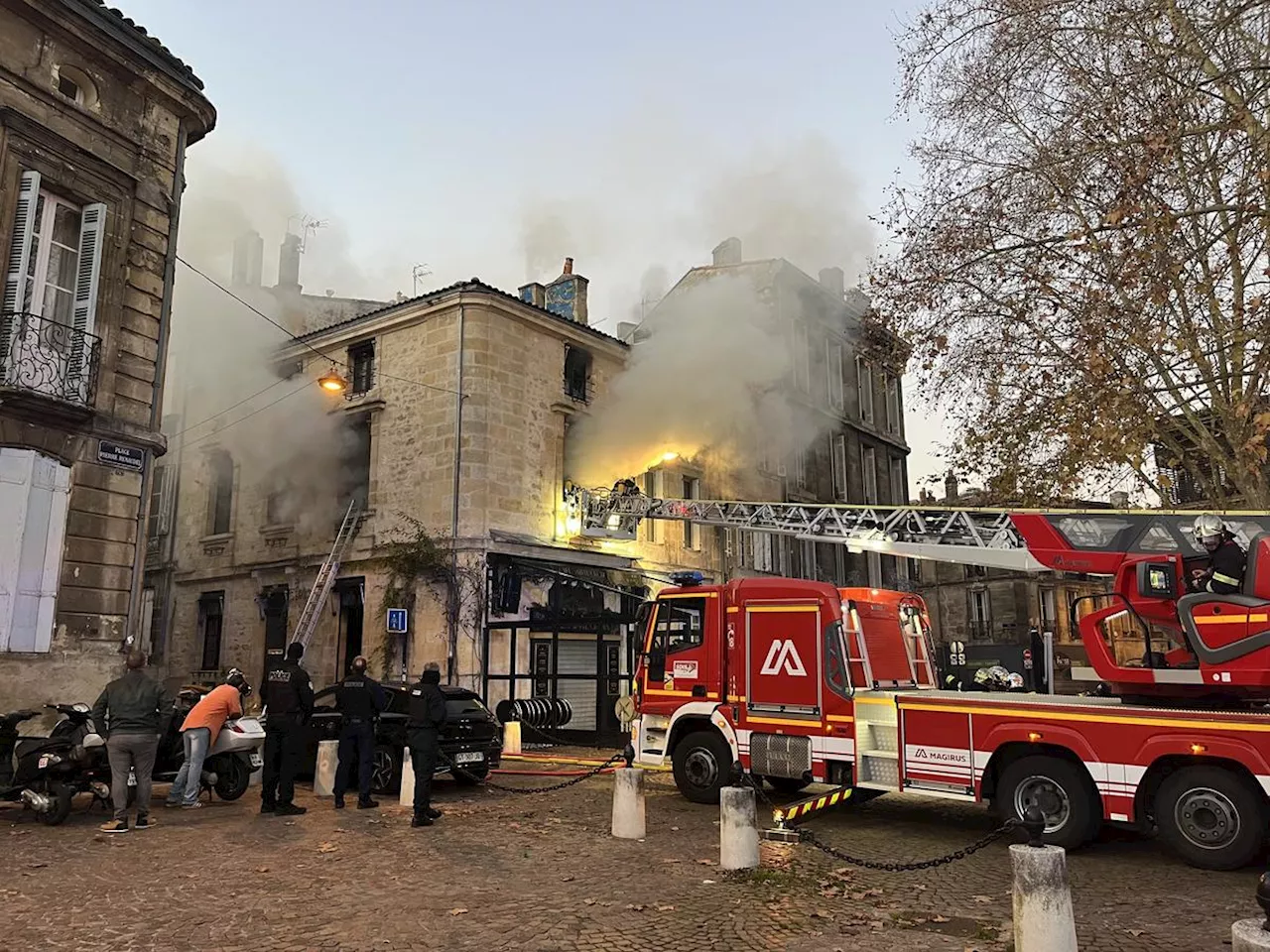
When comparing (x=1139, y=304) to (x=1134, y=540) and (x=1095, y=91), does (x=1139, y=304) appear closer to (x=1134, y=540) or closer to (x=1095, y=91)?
(x=1095, y=91)

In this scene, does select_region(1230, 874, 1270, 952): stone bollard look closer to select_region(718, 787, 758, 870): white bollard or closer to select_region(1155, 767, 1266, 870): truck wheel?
select_region(718, 787, 758, 870): white bollard

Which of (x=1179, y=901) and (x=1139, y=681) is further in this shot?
(x=1139, y=681)

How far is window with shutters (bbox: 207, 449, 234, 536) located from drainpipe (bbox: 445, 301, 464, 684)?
7.58 m

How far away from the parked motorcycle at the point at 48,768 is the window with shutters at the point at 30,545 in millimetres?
1745

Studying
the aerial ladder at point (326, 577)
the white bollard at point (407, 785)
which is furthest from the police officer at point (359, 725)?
the aerial ladder at point (326, 577)

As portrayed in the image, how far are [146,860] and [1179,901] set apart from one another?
7.45 metres

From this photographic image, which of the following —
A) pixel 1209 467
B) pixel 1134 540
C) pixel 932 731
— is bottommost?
pixel 932 731

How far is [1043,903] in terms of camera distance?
4520mm

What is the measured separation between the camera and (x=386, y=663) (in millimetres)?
18016

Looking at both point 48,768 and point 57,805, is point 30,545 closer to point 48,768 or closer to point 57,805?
point 48,768

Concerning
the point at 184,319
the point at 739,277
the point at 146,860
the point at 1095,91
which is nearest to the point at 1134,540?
the point at 1095,91

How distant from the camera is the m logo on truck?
9.45 m

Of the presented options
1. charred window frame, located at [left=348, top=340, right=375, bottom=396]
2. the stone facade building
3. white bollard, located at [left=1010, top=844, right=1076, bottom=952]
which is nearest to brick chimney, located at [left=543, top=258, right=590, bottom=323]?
the stone facade building

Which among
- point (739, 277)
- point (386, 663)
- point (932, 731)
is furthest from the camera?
point (739, 277)
